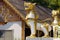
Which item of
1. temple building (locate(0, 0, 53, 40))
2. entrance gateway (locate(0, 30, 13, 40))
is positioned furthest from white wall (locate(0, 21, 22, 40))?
entrance gateway (locate(0, 30, 13, 40))

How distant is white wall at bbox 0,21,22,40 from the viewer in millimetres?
15375

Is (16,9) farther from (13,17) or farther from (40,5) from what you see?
(40,5)

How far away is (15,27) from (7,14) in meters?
0.84

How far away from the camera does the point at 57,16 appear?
10781mm

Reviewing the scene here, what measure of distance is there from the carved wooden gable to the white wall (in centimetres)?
27

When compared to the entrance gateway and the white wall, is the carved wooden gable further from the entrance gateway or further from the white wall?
the entrance gateway

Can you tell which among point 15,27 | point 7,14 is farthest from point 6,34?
point 7,14

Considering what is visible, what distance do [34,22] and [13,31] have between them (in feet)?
14.9

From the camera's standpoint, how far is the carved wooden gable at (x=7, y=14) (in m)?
15.5

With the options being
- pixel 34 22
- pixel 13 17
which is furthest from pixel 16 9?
pixel 34 22

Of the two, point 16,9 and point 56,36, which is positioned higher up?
point 16,9

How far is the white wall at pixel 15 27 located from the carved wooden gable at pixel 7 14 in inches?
10.5

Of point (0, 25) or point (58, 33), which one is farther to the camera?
point (0, 25)

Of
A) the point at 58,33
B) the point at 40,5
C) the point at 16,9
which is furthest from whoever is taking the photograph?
the point at 40,5
